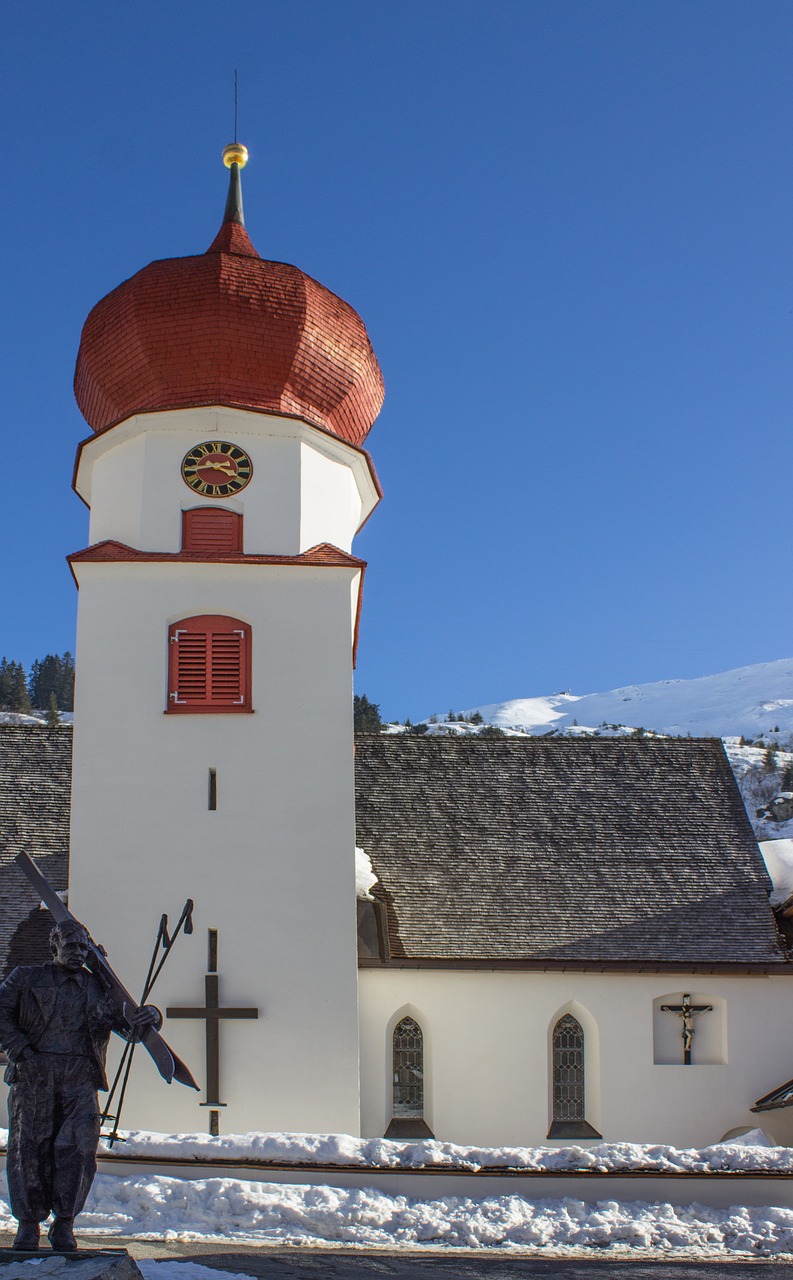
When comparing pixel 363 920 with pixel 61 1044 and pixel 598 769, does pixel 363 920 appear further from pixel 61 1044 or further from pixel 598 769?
pixel 61 1044

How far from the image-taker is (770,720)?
182m

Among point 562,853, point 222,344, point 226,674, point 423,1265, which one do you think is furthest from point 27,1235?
point 562,853

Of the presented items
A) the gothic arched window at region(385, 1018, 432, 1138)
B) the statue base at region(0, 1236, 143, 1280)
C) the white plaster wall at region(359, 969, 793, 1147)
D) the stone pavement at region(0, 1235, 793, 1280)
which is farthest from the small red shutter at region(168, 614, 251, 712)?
the statue base at region(0, 1236, 143, 1280)

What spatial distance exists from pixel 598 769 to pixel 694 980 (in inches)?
184

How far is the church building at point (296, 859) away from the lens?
19203 mm

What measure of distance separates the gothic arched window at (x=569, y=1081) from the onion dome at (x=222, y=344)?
32.4 feet

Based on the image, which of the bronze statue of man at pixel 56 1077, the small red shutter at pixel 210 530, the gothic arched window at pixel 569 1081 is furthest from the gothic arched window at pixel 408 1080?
the bronze statue of man at pixel 56 1077

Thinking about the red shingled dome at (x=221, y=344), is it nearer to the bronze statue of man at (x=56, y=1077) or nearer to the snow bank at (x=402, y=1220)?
the snow bank at (x=402, y=1220)

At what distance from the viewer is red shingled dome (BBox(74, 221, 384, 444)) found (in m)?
21.2

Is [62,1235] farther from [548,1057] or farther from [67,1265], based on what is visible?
[548,1057]

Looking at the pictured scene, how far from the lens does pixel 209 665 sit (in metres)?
20.3

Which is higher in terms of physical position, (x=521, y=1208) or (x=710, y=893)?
(x=710, y=893)

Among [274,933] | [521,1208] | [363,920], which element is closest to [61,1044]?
[521,1208]

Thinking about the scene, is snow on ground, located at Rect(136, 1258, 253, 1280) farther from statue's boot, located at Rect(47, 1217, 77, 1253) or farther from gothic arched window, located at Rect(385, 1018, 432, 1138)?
gothic arched window, located at Rect(385, 1018, 432, 1138)
